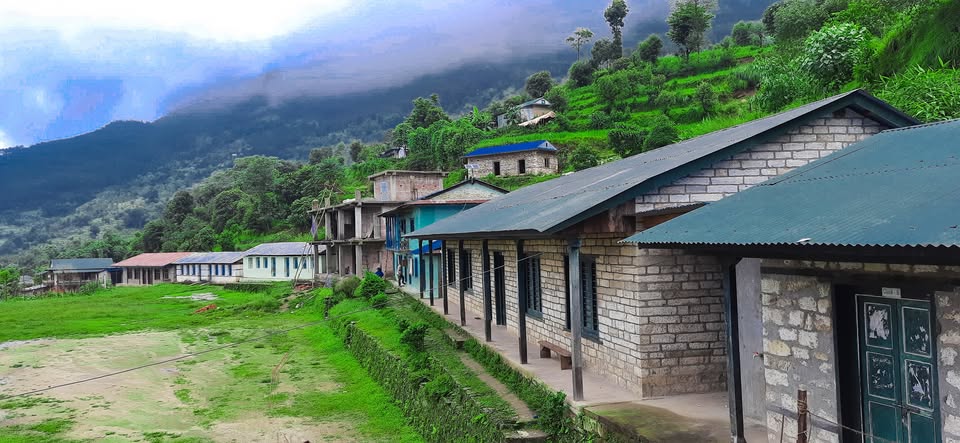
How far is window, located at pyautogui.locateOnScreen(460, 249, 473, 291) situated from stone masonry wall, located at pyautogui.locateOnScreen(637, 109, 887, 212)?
10.2 metres

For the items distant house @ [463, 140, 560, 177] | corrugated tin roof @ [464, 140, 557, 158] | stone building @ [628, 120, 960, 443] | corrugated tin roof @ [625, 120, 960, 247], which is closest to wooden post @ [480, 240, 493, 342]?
corrugated tin roof @ [625, 120, 960, 247]

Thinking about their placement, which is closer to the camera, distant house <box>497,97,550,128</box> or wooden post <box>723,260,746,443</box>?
wooden post <box>723,260,746,443</box>

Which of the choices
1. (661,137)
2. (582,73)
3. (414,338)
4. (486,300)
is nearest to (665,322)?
(486,300)

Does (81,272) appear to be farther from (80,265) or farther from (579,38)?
(579,38)

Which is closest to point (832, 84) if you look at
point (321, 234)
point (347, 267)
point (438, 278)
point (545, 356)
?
point (545, 356)

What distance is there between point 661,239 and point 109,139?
209m

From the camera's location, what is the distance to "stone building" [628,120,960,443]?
4.82 m

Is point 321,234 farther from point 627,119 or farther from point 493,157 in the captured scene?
point 627,119

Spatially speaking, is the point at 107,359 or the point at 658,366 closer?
the point at 658,366

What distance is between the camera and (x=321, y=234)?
55906mm

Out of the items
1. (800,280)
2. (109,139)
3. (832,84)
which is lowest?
(800,280)

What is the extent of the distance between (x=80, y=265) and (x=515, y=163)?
46058mm

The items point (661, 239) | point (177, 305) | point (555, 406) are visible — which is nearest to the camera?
point (661, 239)

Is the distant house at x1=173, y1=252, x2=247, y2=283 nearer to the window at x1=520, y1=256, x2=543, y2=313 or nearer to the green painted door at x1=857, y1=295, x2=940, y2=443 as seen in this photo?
the window at x1=520, y1=256, x2=543, y2=313
